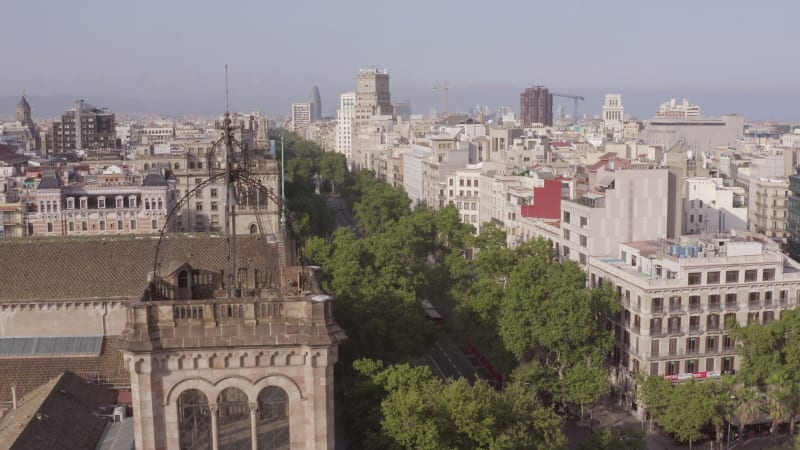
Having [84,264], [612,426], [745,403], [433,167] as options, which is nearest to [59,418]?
[84,264]

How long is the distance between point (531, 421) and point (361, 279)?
101 ft

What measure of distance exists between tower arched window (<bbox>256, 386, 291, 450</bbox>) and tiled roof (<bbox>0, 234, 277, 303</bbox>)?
2429 centimetres

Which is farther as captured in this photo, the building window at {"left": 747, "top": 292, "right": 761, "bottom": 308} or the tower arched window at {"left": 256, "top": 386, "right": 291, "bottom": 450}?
the building window at {"left": 747, "top": 292, "right": 761, "bottom": 308}

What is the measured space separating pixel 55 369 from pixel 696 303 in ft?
153

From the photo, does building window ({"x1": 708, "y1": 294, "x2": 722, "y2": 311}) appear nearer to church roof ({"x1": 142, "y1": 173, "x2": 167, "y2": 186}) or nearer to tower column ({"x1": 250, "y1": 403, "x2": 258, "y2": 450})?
tower column ({"x1": 250, "y1": 403, "x2": 258, "y2": 450})

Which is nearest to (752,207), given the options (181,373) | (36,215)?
(36,215)

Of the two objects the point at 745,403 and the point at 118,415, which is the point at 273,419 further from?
the point at 745,403

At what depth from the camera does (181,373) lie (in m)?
28.0

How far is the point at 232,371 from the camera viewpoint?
2814 cm

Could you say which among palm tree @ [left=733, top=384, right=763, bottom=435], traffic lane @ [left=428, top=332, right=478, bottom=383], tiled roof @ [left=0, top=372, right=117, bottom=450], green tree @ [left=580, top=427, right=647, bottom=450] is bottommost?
traffic lane @ [left=428, top=332, right=478, bottom=383]

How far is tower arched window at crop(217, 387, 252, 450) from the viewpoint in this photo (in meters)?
28.3

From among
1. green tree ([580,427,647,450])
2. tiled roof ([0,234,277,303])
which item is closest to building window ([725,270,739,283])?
green tree ([580,427,647,450])

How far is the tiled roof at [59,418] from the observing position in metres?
36.9

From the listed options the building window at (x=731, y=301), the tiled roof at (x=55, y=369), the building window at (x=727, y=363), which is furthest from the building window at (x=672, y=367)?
the tiled roof at (x=55, y=369)
